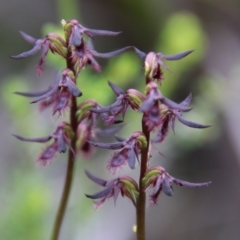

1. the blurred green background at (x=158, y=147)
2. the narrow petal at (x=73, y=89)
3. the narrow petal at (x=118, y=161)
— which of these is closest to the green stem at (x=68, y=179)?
the narrow petal at (x=73, y=89)

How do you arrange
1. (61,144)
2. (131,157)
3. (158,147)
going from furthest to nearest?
(158,147), (61,144), (131,157)

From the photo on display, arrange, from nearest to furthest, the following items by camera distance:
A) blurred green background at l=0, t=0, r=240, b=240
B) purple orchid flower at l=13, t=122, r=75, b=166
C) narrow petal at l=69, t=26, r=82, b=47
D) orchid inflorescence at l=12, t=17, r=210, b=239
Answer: orchid inflorescence at l=12, t=17, r=210, b=239 → narrow petal at l=69, t=26, r=82, b=47 → purple orchid flower at l=13, t=122, r=75, b=166 → blurred green background at l=0, t=0, r=240, b=240

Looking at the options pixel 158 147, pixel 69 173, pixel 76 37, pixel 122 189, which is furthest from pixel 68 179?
pixel 158 147

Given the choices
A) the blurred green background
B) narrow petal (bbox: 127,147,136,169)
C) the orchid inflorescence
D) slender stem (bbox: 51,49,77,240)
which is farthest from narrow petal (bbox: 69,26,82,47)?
the blurred green background

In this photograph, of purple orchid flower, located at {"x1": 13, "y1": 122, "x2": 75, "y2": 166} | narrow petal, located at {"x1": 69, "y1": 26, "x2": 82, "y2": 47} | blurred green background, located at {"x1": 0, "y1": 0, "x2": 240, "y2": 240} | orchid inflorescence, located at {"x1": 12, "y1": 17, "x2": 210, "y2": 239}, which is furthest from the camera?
blurred green background, located at {"x1": 0, "y1": 0, "x2": 240, "y2": 240}

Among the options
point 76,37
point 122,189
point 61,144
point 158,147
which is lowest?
point 122,189

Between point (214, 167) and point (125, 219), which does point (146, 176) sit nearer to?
point (125, 219)

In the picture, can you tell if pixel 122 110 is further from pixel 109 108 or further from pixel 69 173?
pixel 69 173

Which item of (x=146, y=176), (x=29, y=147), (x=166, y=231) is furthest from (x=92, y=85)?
(x=146, y=176)

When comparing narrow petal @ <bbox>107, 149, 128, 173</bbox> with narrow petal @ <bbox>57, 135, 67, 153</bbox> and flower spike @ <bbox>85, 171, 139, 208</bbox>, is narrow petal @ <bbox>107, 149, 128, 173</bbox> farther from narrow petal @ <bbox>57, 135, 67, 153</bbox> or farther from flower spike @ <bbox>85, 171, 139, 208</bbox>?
narrow petal @ <bbox>57, 135, 67, 153</bbox>
